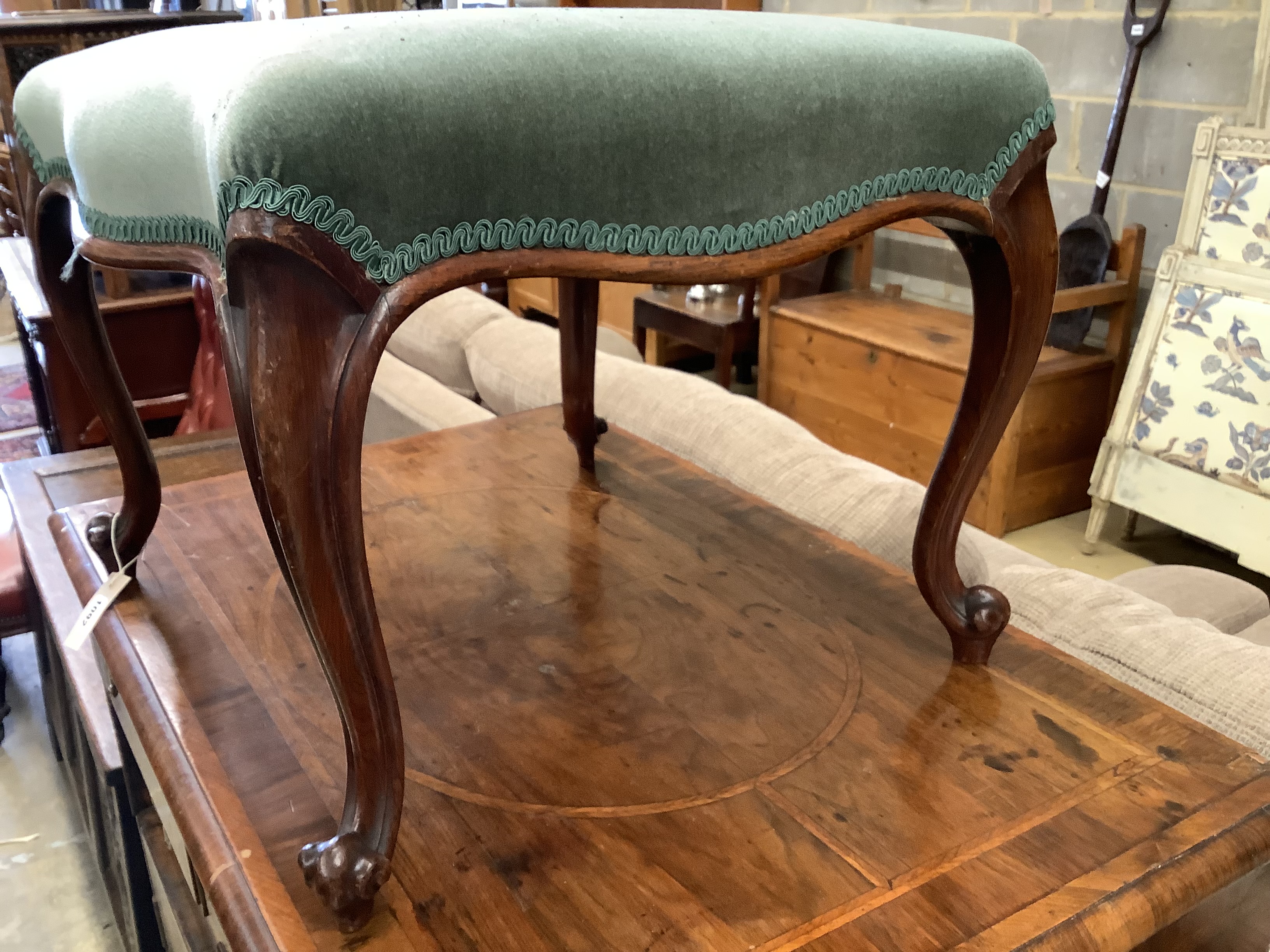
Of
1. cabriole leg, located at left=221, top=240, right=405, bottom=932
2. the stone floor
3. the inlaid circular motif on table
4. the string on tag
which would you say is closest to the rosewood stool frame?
cabriole leg, located at left=221, top=240, right=405, bottom=932

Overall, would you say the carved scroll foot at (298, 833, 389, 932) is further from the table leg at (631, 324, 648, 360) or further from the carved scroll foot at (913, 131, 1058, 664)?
the table leg at (631, 324, 648, 360)

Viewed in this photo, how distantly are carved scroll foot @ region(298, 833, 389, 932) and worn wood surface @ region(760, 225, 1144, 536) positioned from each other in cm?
174

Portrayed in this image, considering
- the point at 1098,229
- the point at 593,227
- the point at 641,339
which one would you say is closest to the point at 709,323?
the point at 641,339

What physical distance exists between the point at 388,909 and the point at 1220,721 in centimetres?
60

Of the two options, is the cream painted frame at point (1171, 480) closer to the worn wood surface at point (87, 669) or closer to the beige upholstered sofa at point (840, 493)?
the beige upholstered sofa at point (840, 493)

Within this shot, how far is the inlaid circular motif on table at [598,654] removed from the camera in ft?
2.18

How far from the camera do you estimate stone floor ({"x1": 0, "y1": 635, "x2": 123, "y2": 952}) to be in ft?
4.24

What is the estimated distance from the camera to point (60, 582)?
49.6 inches

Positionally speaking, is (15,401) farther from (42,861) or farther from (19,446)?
A: (42,861)

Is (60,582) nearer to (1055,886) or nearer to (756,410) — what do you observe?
(756,410)

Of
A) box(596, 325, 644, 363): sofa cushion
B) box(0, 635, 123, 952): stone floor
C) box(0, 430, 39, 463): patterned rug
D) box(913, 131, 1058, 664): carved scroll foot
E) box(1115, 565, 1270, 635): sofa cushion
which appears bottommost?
box(0, 430, 39, 463): patterned rug

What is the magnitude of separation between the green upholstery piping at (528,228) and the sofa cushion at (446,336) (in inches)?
48.9

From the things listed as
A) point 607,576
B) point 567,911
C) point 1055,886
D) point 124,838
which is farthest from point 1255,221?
point 124,838

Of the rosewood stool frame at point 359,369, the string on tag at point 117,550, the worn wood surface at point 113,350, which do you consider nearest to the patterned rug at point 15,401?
the worn wood surface at point 113,350
